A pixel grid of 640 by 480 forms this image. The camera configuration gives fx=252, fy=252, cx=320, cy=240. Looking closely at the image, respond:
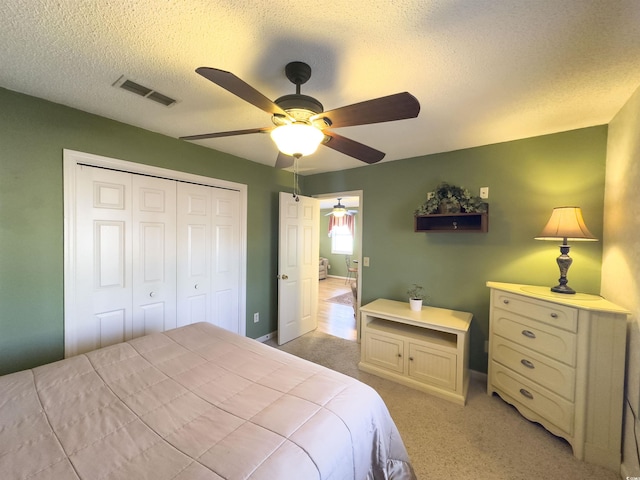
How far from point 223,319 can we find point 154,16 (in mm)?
2772

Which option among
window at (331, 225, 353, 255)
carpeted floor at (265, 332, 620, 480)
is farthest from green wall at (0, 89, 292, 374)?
window at (331, 225, 353, 255)

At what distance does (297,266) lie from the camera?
11.8 ft

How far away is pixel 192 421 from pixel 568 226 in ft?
8.86

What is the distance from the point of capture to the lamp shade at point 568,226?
6.16ft

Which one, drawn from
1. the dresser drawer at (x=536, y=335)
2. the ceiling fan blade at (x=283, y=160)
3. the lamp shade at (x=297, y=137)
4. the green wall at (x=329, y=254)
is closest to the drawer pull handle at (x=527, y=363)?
the dresser drawer at (x=536, y=335)

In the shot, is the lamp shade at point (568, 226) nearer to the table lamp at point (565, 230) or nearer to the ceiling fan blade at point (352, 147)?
the table lamp at point (565, 230)

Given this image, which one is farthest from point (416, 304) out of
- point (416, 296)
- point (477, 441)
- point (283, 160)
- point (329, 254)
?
point (329, 254)

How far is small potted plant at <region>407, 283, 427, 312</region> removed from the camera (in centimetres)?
270

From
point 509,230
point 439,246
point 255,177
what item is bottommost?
point 439,246

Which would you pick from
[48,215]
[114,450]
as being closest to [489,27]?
[114,450]

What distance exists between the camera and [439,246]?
2855 millimetres

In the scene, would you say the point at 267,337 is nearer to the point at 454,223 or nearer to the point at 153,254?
the point at 153,254

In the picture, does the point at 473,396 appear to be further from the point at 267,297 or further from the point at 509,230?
the point at 267,297

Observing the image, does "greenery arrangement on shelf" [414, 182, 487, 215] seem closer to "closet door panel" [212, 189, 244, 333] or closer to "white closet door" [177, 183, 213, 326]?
"closet door panel" [212, 189, 244, 333]
